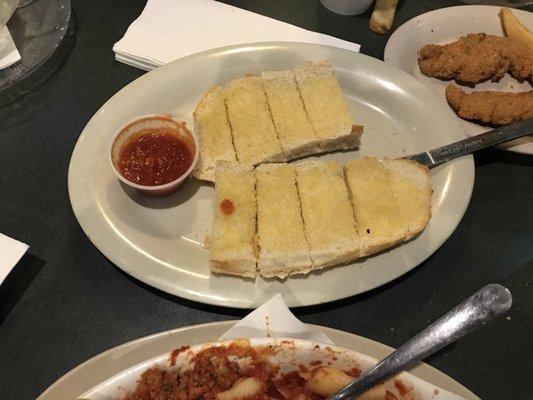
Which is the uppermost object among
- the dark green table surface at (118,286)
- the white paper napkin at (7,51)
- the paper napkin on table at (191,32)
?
the white paper napkin at (7,51)

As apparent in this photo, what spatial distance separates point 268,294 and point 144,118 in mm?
1040

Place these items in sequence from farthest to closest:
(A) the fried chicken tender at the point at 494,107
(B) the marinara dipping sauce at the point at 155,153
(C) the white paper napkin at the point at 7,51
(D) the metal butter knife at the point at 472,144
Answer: (C) the white paper napkin at the point at 7,51
(A) the fried chicken tender at the point at 494,107
(D) the metal butter knife at the point at 472,144
(B) the marinara dipping sauce at the point at 155,153

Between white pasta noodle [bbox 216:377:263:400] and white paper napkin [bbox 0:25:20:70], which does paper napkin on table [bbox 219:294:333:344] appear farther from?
white paper napkin [bbox 0:25:20:70]

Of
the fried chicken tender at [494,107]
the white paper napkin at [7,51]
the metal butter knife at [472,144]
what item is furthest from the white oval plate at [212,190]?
the white paper napkin at [7,51]

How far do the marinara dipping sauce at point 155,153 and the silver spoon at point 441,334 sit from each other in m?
1.19

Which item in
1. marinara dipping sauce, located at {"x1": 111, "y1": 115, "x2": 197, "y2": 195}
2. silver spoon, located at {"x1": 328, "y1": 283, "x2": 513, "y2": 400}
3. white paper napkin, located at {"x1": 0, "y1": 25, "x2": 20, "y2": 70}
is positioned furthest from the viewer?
white paper napkin, located at {"x1": 0, "y1": 25, "x2": 20, "y2": 70}

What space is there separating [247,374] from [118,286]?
825 mm

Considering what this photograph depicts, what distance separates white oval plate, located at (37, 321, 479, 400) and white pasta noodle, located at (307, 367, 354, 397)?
0.05 metres

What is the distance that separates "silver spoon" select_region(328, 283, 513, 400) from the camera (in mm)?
1616

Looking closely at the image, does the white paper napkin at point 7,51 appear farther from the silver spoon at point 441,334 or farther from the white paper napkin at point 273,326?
the silver spoon at point 441,334

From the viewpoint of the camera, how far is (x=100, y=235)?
215 centimetres

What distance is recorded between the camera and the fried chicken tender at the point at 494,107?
262 cm

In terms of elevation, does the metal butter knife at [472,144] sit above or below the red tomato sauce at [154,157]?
below

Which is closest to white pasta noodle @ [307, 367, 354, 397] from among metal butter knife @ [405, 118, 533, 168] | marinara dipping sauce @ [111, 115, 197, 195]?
marinara dipping sauce @ [111, 115, 197, 195]
